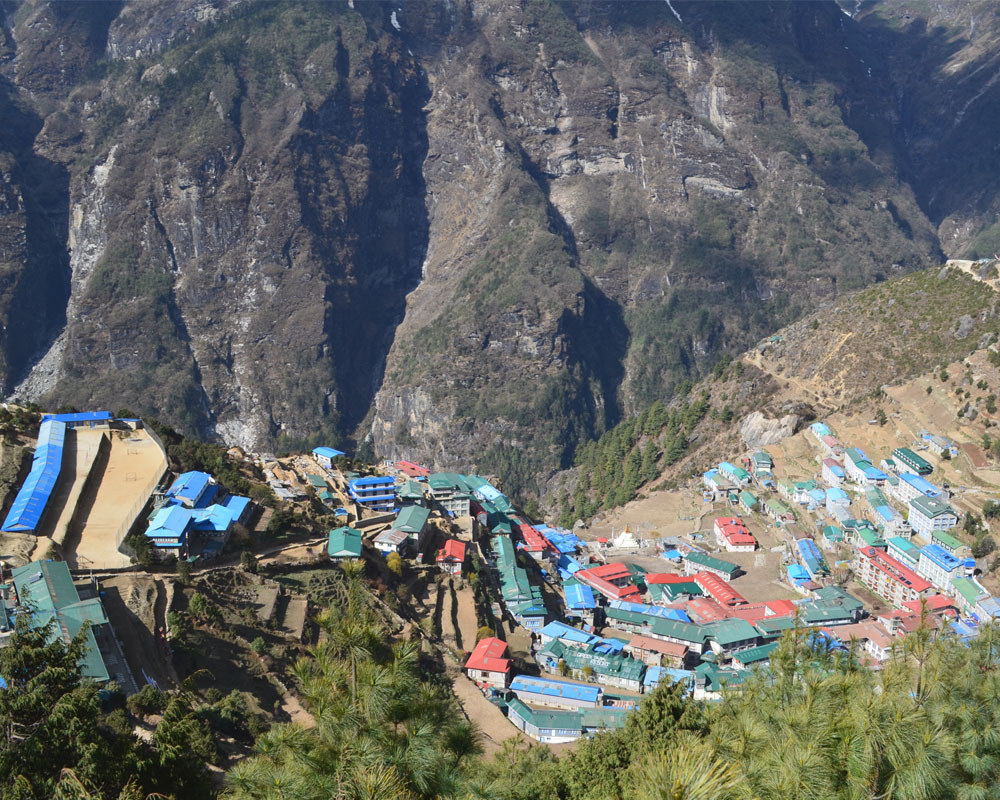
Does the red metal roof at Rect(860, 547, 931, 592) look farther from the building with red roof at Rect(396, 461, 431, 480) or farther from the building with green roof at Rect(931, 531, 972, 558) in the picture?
the building with red roof at Rect(396, 461, 431, 480)

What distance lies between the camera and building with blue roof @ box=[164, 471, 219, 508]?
1913 inches

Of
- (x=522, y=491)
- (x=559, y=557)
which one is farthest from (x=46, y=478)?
(x=522, y=491)

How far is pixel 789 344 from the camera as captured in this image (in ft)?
350

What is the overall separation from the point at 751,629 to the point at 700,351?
Answer: 125949 millimetres

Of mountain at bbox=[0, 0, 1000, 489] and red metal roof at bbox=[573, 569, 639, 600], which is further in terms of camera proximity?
mountain at bbox=[0, 0, 1000, 489]

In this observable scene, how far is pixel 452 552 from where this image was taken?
190 ft

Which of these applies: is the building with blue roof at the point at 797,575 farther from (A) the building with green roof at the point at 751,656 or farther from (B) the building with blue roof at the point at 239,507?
(B) the building with blue roof at the point at 239,507

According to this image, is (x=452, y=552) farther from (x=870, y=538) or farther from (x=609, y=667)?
(x=870, y=538)

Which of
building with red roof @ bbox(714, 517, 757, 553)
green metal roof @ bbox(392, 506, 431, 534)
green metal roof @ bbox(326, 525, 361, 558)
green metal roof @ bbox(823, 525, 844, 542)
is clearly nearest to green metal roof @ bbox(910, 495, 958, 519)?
green metal roof @ bbox(823, 525, 844, 542)

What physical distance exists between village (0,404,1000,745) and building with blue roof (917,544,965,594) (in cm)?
15

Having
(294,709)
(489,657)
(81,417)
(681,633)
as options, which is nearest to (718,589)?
(681,633)

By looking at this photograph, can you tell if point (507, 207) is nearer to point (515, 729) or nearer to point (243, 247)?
point (243, 247)

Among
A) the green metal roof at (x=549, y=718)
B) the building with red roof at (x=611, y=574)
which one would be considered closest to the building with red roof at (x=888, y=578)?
the building with red roof at (x=611, y=574)

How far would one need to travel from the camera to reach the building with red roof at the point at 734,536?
7425 cm
